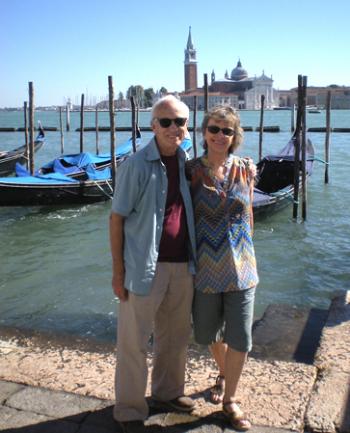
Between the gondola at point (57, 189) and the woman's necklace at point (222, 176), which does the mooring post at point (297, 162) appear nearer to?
the gondola at point (57, 189)

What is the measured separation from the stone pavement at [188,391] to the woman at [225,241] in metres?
0.21

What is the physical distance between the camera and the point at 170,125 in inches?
89.4

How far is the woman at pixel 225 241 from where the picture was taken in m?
2.32

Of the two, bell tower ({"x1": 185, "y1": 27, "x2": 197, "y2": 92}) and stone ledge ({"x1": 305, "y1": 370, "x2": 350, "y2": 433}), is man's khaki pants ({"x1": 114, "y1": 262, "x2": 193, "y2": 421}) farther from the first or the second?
bell tower ({"x1": 185, "y1": 27, "x2": 197, "y2": 92})

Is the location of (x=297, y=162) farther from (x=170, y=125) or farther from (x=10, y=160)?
(x=10, y=160)

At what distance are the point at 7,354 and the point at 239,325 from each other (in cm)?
160

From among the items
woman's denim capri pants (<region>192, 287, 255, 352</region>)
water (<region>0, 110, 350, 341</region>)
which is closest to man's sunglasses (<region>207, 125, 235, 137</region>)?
woman's denim capri pants (<region>192, 287, 255, 352</region>)

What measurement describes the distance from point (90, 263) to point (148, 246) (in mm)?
5512

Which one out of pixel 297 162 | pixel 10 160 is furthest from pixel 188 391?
pixel 10 160

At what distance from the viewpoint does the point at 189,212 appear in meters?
2.30

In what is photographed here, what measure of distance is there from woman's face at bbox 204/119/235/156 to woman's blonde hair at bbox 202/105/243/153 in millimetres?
17

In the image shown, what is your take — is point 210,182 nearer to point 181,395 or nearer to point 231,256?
point 231,256

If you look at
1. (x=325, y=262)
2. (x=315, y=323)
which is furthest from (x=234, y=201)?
(x=325, y=262)

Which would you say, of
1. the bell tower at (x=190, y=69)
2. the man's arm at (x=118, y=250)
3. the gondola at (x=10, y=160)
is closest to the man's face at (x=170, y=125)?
the man's arm at (x=118, y=250)
